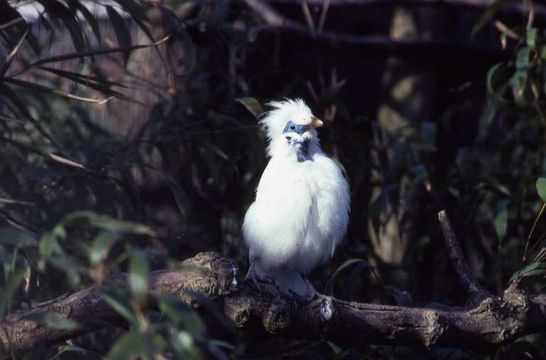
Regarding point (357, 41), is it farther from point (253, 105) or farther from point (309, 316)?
point (309, 316)

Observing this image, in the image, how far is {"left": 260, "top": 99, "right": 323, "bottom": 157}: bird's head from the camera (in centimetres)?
329

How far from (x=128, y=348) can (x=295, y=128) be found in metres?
1.84

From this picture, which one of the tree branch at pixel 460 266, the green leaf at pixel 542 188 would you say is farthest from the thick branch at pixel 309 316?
the green leaf at pixel 542 188

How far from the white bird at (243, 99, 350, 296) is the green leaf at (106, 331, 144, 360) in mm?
1461

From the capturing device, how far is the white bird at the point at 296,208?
3090 mm

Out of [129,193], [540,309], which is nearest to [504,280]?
[540,309]

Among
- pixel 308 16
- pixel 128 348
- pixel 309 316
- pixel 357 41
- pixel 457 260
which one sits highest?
pixel 308 16

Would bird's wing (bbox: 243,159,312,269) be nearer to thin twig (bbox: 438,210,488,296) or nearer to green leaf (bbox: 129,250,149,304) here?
thin twig (bbox: 438,210,488,296)

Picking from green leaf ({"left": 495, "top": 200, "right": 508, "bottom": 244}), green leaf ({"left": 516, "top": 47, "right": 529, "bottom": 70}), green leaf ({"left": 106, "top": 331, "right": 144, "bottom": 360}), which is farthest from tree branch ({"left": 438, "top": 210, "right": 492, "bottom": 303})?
green leaf ({"left": 106, "top": 331, "right": 144, "bottom": 360})

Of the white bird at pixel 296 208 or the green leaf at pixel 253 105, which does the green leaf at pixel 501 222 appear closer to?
the white bird at pixel 296 208

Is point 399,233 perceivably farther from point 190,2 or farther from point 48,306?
point 48,306

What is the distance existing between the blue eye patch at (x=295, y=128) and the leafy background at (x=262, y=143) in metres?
0.14

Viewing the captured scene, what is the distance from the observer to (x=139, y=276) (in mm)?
1575

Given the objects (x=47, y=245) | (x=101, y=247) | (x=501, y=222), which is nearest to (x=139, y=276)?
(x=101, y=247)
